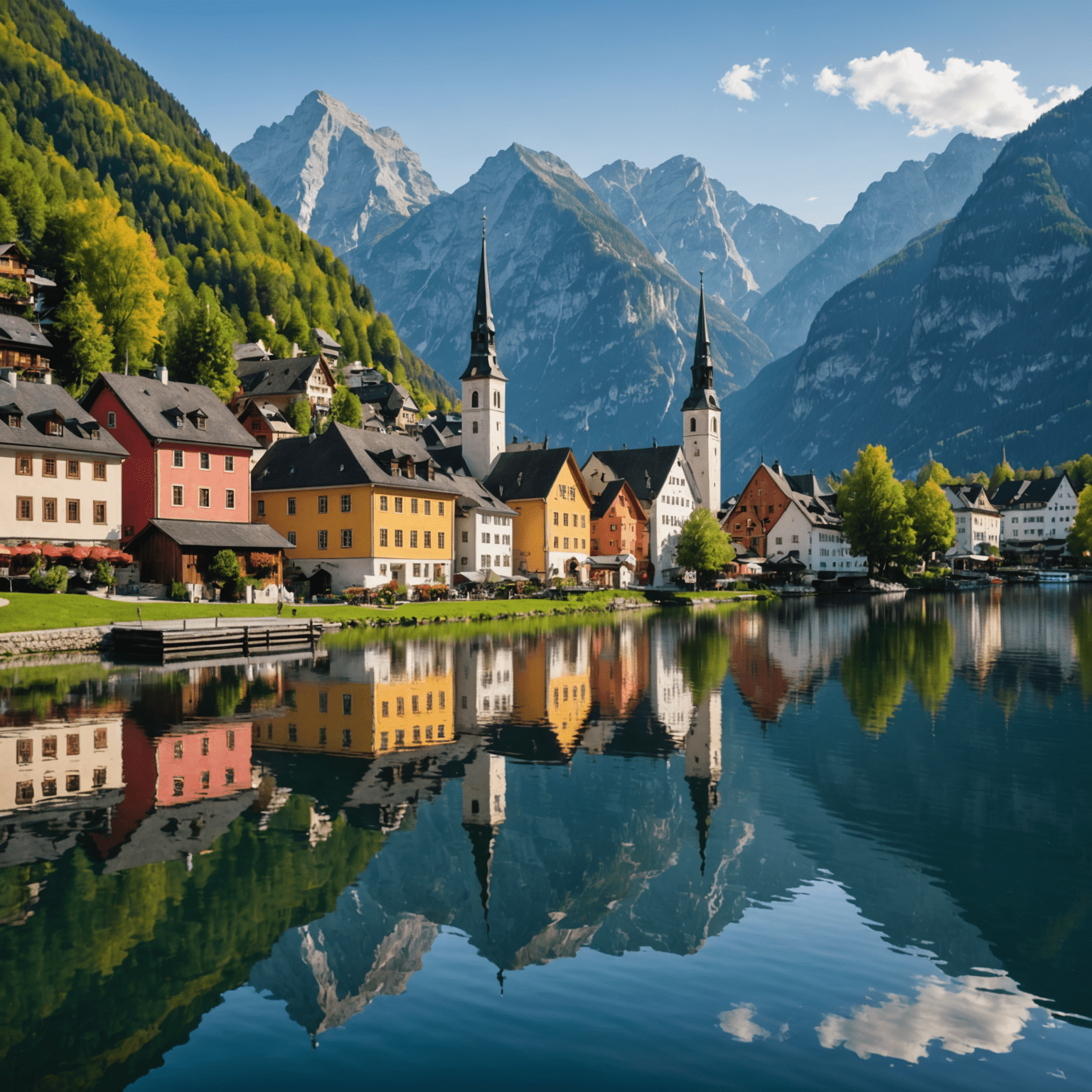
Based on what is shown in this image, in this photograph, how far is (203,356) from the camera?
113m

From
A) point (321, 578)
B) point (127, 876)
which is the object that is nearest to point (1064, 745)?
point (127, 876)

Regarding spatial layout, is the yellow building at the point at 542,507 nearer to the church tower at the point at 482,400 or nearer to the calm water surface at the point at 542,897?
the church tower at the point at 482,400

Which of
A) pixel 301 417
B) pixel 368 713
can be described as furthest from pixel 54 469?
pixel 301 417

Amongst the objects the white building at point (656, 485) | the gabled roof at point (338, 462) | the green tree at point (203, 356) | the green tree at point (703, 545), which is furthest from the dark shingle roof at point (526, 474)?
the green tree at point (203, 356)

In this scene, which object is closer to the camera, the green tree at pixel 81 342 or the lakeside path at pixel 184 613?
the lakeside path at pixel 184 613

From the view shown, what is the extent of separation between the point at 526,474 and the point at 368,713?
81472mm

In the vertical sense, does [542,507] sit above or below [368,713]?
above

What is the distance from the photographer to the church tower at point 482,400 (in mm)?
119250

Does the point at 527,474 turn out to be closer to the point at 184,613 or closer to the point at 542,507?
the point at 542,507

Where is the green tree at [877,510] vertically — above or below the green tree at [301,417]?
below

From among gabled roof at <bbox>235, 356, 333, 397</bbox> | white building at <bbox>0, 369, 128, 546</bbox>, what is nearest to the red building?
white building at <bbox>0, 369, 128, 546</bbox>

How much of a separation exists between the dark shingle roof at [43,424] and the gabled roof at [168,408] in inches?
121

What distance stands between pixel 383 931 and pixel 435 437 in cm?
14259

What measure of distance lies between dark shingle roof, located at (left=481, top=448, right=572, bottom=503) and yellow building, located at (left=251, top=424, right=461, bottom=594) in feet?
68.2
